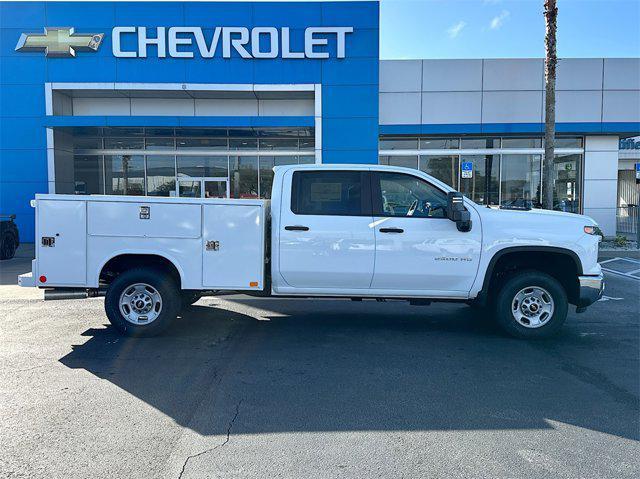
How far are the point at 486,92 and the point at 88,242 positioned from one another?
1573 cm

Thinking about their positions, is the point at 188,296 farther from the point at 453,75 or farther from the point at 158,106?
the point at 453,75

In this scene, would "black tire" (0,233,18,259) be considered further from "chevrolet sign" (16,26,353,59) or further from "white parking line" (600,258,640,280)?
"white parking line" (600,258,640,280)

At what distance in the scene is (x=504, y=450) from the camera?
341 cm

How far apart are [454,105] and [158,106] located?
10.8 m

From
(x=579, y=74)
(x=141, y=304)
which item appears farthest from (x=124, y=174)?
(x=579, y=74)

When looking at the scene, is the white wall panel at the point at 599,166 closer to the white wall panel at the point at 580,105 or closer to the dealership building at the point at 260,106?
→ the dealership building at the point at 260,106

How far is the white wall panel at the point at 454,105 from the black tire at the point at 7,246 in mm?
14158

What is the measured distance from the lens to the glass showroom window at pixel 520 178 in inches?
742

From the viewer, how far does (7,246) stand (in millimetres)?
14359

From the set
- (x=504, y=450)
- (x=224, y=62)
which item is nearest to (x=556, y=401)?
(x=504, y=450)

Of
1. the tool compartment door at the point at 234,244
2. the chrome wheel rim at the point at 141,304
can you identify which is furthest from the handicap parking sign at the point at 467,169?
the chrome wheel rim at the point at 141,304

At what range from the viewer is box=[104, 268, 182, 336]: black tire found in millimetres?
6031

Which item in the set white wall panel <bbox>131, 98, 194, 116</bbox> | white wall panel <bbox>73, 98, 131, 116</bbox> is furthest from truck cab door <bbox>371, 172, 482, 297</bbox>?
white wall panel <bbox>73, 98, 131, 116</bbox>

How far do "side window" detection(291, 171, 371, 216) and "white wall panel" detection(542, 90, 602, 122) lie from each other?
586 inches
